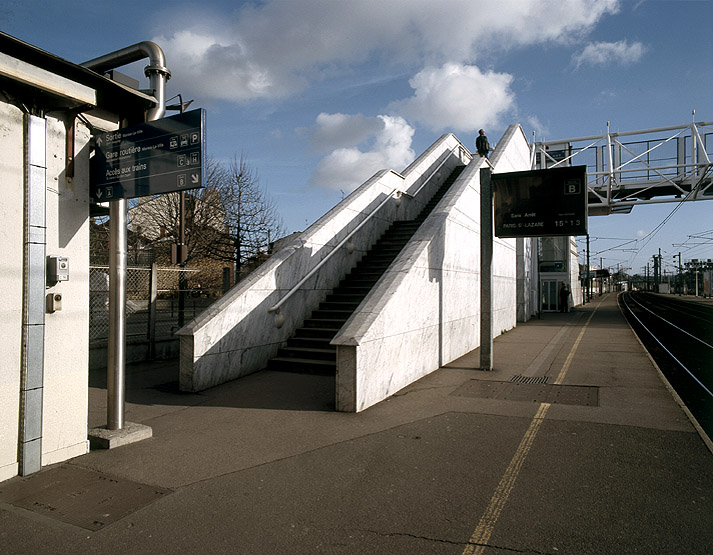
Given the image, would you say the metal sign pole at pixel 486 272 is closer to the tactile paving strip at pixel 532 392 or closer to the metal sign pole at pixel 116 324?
the tactile paving strip at pixel 532 392

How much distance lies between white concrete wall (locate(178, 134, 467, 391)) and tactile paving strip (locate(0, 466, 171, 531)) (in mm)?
3192

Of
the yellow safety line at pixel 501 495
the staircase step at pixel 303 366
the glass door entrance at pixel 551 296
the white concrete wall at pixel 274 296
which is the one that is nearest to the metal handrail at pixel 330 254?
the white concrete wall at pixel 274 296

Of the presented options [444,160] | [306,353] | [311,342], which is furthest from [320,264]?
[444,160]

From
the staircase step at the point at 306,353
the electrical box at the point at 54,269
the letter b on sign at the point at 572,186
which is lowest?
the staircase step at the point at 306,353

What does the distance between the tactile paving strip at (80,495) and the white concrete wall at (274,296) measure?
3.19m

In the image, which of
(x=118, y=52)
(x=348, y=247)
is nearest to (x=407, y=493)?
(x=118, y=52)

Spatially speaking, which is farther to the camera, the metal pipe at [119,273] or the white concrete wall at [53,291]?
the metal pipe at [119,273]

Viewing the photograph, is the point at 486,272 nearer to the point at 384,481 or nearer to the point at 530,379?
the point at 530,379

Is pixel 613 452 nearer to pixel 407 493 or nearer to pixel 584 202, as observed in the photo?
pixel 407 493

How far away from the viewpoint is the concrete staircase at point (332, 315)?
896cm

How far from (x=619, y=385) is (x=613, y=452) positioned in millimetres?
3615

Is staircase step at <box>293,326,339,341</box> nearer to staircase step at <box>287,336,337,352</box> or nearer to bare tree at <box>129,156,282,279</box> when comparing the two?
staircase step at <box>287,336,337,352</box>

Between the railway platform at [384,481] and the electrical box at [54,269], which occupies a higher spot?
the electrical box at [54,269]

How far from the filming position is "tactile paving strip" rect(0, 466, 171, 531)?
374cm
